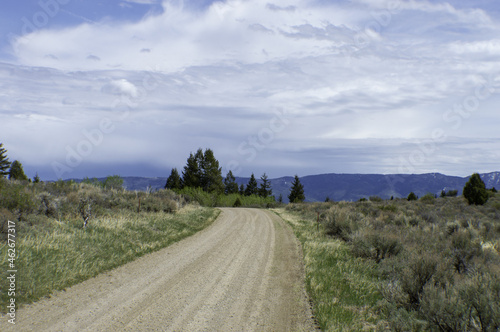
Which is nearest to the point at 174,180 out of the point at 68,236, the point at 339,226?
the point at 339,226

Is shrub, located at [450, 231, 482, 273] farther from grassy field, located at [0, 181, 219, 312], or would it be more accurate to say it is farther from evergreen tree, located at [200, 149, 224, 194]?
evergreen tree, located at [200, 149, 224, 194]

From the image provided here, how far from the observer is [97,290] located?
7.87 m

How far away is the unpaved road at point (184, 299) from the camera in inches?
244

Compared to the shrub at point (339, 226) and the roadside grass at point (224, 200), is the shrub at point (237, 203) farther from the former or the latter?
the shrub at point (339, 226)

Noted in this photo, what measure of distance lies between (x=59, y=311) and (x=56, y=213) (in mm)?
9159

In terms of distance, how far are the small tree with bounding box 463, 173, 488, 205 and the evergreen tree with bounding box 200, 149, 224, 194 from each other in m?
43.6

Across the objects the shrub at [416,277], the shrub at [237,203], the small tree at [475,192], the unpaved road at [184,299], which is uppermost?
the small tree at [475,192]

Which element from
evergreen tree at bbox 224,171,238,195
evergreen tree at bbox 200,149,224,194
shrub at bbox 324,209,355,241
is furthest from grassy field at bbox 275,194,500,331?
evergreen tree at bbox 224,171,238,195

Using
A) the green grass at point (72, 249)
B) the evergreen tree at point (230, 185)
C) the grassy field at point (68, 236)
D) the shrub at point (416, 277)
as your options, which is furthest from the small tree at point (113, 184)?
the evergreen tree at point (230, 185)

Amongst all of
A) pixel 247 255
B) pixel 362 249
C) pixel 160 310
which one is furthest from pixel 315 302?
pixel 362 249

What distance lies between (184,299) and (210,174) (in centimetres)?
6122

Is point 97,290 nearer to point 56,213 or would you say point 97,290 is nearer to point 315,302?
point 315,302

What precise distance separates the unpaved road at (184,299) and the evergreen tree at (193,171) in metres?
55.7

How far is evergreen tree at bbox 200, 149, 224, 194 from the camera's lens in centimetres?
6794
